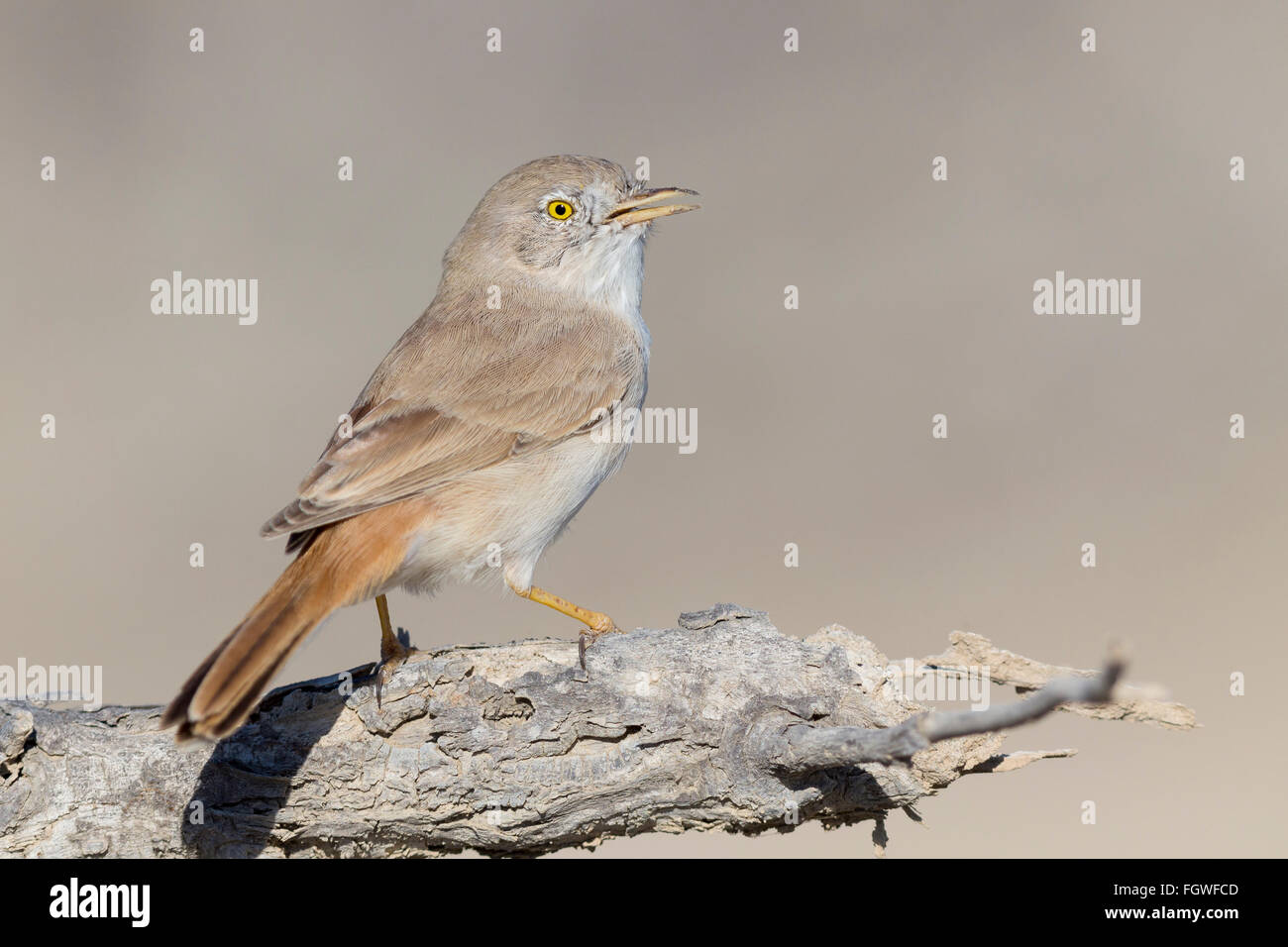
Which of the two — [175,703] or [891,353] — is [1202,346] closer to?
[891,353]

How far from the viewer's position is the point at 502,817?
4570mm

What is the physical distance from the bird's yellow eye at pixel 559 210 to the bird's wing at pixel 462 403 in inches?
22.5

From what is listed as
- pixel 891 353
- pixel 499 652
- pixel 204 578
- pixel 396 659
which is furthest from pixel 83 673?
pixel 891 353

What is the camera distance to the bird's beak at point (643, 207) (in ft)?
20.4

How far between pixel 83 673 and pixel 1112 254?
32.4ft

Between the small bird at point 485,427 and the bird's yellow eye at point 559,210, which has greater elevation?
the bird's yellow eye at point 559,210

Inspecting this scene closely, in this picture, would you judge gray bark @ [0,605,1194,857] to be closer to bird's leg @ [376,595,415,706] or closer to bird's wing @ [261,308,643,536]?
bird's leg @ [376,595,415,706]

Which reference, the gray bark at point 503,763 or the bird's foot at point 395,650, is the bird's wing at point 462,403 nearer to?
the bird's foot at point 395,650
